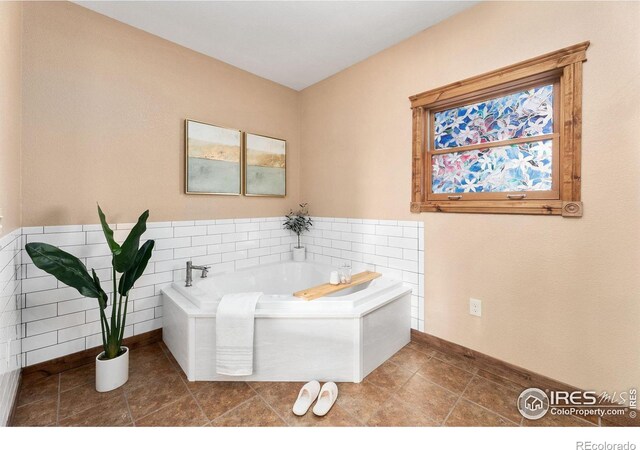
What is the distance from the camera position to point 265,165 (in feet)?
10.4

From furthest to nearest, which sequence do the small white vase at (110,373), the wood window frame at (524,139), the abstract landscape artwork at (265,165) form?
the abstract landscape artwork at (265,165)
the small white vase at (110,373)
the wood window frame at (524,139)

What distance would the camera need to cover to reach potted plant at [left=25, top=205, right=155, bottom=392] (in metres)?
1.64

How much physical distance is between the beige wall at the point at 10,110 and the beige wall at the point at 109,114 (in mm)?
124

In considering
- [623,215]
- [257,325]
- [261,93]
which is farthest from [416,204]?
[261,93]

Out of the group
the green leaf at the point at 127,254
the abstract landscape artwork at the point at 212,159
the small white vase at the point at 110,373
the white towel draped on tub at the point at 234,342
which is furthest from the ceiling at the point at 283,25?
the small white vase at the point at 110,373

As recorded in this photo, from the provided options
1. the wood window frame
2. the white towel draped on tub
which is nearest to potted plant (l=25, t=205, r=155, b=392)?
the white towel draped on tub

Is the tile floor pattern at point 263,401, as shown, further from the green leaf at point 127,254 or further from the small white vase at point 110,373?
the green leaf at point 127,254

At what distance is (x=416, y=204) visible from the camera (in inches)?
95.7

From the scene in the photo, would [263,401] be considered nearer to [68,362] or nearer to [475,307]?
[68,362]

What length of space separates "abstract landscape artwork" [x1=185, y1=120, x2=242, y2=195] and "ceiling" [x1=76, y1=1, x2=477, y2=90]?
71 cm

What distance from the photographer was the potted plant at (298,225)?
11.1 ft

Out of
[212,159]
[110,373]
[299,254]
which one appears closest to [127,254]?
[110,373]

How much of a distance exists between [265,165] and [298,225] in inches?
30.5

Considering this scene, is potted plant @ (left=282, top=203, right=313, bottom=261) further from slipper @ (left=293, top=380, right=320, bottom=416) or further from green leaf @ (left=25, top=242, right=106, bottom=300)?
green leaf @ (left=25, top=242, right=106, bottom=300)
